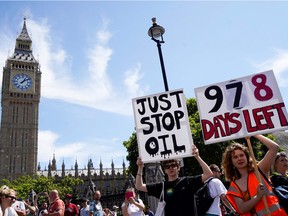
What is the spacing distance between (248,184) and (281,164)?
120cm

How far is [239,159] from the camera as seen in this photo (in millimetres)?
3596

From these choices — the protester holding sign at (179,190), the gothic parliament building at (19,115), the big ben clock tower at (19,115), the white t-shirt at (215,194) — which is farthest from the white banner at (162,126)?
the big ben clock tower at (19,115)

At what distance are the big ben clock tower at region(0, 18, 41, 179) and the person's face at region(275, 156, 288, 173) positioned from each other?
8375 cm

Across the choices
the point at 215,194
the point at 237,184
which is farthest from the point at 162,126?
the point at 237,184

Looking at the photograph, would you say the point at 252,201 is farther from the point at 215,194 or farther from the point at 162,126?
the point at 162,126

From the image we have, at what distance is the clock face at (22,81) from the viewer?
84312 millimetres

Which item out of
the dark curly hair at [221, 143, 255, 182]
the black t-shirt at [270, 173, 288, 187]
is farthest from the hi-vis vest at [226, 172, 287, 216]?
the black t-shirt at [270, 173, 288, 187]

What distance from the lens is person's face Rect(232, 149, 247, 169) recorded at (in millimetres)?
3578

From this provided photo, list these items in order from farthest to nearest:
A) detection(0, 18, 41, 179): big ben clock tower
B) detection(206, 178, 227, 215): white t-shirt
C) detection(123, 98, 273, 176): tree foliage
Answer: detection(0, 18, 41, 179): big ben clock tower → detection(123, 98, 273, 176): tree foliage → detection(206, 178, 227, 215): white t-shirt

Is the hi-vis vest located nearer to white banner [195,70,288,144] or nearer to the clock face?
white banner [195,70,288,144]

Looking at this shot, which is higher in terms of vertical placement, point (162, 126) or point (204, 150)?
point (204, 150)

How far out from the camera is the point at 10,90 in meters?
82.8

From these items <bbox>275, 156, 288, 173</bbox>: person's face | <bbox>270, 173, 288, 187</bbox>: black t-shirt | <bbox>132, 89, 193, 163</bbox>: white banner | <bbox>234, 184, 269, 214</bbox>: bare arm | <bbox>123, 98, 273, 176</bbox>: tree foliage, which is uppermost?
<bbox>123, 98, 273, 176</bbox>: tree foliage

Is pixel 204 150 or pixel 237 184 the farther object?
pixel 204 150
